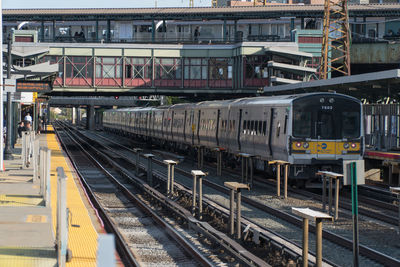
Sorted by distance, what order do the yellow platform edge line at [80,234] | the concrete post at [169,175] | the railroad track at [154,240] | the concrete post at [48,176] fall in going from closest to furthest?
1. the yellow platform edge line at [80,234]
2. the railroad track at [154,240]
3. the concrete post at [48,176]
4. the concrete post at [169,175]

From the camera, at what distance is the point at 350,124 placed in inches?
861

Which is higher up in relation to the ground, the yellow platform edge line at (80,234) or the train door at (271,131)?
the train door at (271,131)

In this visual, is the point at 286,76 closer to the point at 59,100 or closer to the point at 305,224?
the point at 305,224

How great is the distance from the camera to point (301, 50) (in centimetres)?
5791

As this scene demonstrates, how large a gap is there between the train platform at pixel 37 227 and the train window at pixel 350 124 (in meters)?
8.11

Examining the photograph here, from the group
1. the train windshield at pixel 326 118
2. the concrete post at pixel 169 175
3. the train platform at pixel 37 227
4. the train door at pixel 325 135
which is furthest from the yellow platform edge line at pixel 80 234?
the train door at pixel 325 135

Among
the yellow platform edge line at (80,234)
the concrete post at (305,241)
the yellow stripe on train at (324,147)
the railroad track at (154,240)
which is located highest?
the yellow stripe on train at (324,147)

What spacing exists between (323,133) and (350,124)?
0.99m

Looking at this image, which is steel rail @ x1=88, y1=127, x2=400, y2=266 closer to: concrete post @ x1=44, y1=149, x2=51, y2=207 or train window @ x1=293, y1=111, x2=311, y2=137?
train window @ x1=293, y1=111, x2=311, y2=137

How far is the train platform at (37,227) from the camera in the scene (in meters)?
10.1

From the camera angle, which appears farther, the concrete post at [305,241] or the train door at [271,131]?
the train door at [271,131]

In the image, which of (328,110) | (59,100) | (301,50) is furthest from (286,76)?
(59,100)

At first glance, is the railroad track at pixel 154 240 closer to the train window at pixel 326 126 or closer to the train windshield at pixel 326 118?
the train windshield at pixel 326 118

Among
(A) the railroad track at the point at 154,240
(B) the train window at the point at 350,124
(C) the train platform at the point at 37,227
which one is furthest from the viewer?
(B) the train window at the point at 350,124
